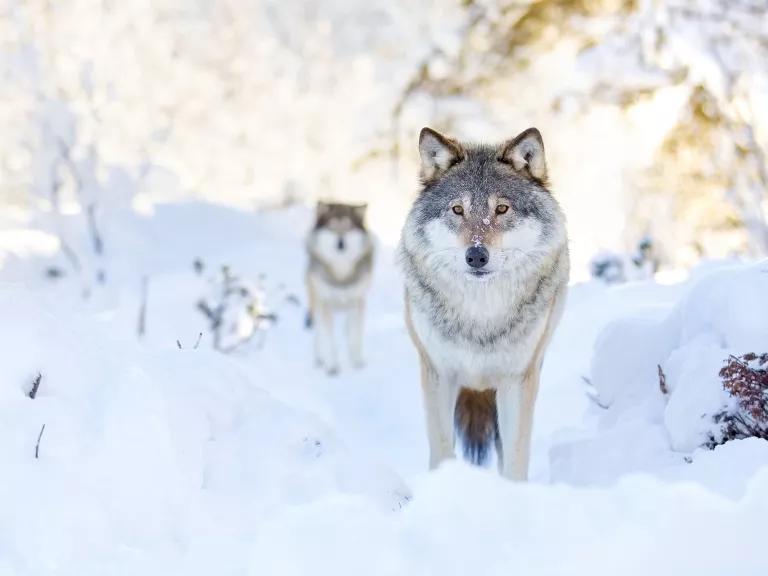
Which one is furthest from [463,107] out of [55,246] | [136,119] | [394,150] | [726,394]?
[726,394]

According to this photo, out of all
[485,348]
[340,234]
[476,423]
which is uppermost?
[340,234]

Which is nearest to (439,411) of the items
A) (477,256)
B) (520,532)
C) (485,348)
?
(485,348)

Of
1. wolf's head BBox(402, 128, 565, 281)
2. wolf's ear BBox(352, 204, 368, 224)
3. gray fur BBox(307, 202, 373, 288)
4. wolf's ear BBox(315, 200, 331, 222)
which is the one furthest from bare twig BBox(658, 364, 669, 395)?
wolf's ear BBox(315, 200, 331, 222)

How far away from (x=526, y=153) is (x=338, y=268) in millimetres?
6177

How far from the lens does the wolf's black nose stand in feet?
12.6

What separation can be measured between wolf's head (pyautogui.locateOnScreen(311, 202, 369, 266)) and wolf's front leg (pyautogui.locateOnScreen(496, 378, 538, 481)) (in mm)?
6107

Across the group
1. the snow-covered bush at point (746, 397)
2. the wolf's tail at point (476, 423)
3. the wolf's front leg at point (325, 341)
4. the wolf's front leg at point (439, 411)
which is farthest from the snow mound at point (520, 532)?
the wolf's front leg at point (325, 341)

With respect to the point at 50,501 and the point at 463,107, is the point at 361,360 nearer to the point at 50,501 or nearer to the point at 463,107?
the point at 50,501

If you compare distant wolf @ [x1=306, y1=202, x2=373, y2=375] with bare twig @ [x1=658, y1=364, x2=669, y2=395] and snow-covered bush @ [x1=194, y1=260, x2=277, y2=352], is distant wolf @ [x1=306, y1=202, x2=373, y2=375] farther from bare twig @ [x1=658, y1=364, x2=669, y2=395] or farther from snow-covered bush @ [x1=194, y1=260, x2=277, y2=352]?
bare twig @ [x1=658, y1=364, x2=669, y2=395]

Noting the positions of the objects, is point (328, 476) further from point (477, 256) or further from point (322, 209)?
point (322, 209)

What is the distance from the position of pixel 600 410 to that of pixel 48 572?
3.20m

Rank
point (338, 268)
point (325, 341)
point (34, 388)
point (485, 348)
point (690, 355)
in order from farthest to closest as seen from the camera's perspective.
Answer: point (338, 268), point (325, 341), point (485, 348), point (690, 355), point (34, 388)

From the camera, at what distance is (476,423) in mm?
4742

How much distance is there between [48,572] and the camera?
233 centimetres
